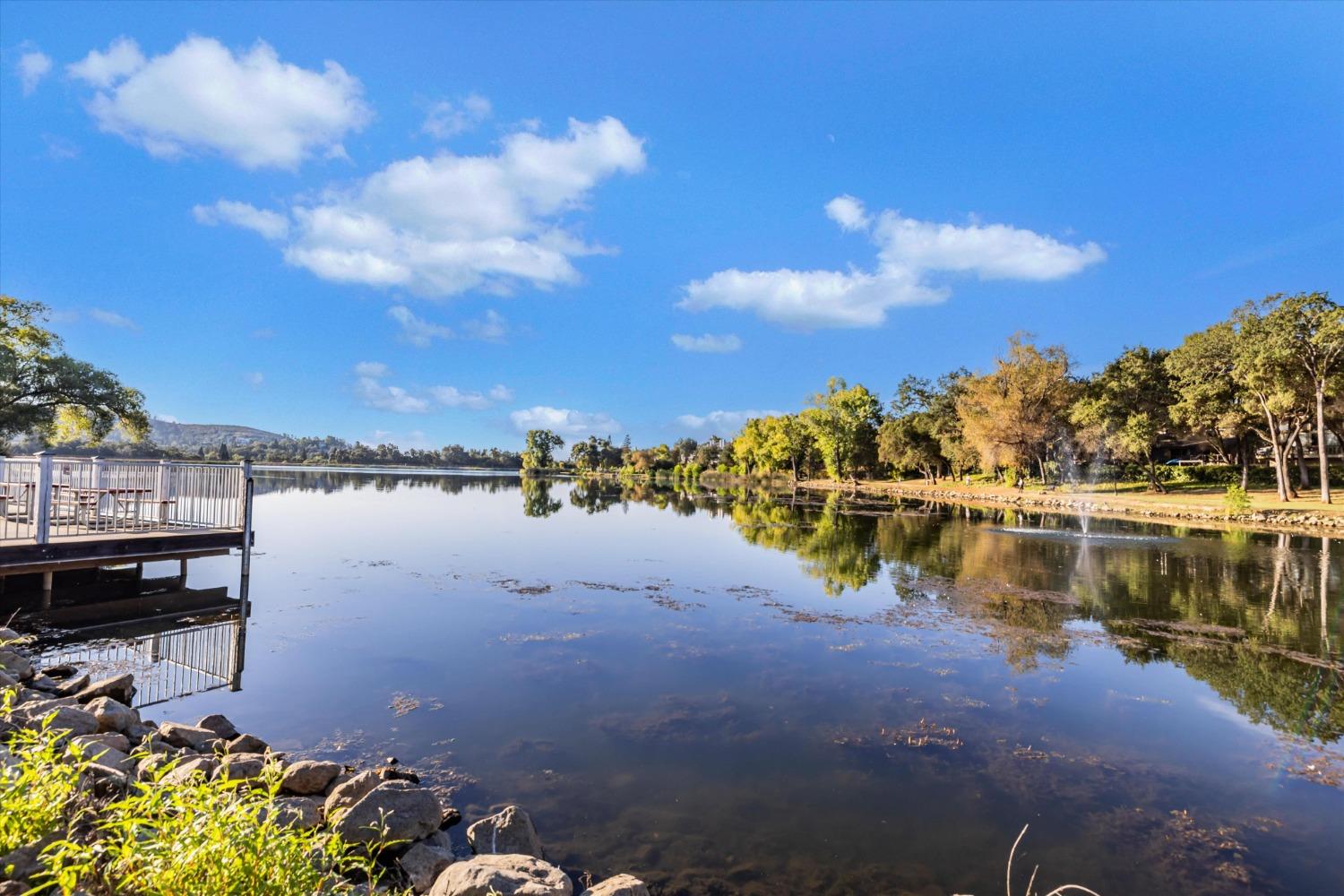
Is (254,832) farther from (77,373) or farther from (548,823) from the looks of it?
(77,373)

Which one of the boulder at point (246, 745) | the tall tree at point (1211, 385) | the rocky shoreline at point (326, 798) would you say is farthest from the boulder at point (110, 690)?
the tall tree at point (1211, 385)

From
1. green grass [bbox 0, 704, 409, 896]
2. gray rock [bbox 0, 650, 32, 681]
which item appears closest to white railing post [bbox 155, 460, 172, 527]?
gray rock [bbox 0, 650, 32, 681]

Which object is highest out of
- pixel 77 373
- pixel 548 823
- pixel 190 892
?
pixel 77 373

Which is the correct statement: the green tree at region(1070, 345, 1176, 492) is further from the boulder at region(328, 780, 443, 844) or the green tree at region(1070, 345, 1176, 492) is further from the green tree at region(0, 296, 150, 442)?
the green tree at region(0, 296, 150, 442)

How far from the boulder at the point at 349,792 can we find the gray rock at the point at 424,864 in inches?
23.6

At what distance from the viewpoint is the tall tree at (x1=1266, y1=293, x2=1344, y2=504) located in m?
27.8

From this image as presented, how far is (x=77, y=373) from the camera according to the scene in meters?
28.1

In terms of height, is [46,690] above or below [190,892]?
below

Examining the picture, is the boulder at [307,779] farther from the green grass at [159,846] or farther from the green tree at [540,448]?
the green tree at [540,448]

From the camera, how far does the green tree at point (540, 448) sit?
124325 millimetres

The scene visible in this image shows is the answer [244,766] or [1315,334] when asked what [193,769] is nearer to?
[244,766]

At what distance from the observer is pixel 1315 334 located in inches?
1109

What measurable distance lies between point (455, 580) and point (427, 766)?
9061 mm

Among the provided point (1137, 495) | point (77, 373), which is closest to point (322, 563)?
point (77, 373)
